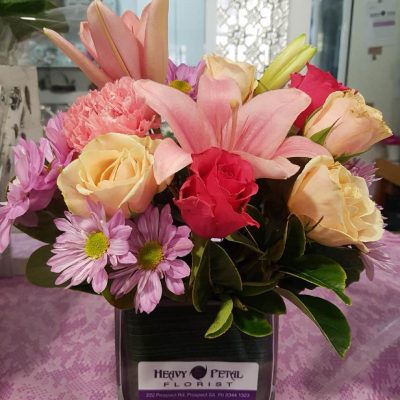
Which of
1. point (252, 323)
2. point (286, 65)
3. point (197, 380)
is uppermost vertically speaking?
point (286, 65)

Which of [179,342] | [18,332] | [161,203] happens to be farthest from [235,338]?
[18,332]

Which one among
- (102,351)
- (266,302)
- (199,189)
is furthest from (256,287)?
(102,351)

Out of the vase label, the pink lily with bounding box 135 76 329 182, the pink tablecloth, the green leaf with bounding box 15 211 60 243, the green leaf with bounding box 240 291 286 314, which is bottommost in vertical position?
the pink tablecloth

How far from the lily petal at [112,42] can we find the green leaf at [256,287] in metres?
0.23

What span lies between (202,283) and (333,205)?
0.44ft

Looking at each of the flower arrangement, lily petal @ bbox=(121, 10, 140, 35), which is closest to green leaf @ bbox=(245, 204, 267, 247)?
the flower arrangement

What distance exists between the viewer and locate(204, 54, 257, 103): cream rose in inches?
15.9

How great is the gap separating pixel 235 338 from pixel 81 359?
29cm

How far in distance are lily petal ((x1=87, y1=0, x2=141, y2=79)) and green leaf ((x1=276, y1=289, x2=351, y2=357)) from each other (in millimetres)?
265

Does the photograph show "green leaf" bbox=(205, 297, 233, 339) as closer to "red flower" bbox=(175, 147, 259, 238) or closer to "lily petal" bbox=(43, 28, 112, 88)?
"red flower" bbox=(175, 147, 259, 238)

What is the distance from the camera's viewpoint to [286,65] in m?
0.44

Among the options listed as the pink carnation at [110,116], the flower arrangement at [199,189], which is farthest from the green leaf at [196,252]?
the pink carnation at [110,116]

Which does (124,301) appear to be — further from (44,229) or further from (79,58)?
(79,58)

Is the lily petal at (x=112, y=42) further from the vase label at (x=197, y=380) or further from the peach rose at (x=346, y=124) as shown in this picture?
the vase label at (x=197, y=380)
